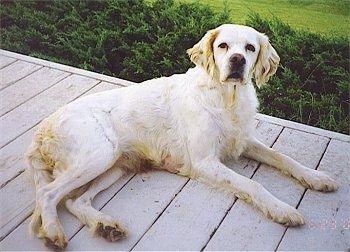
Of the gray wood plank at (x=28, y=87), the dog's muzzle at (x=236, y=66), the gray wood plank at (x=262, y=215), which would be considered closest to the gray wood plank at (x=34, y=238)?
the gray wood plank at (x=262, y=215)

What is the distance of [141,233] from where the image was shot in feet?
8.61

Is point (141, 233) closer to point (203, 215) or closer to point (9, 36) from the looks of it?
point (203, 215)

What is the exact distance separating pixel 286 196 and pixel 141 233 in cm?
81

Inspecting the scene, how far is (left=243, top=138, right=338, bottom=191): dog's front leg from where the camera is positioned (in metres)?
2.92

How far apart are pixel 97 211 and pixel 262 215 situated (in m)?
0.82

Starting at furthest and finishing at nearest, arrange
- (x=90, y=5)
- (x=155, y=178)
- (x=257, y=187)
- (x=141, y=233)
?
1. (x=90, y=5)
2. (x=155, y=178)
3. (x=257, y=187)
4. (x=141, y=233)

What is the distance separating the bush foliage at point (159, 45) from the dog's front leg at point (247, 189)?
1.23 metres

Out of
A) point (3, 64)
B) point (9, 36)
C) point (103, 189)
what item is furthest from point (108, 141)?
point (9, 36)

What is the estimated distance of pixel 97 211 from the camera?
2.71 meters

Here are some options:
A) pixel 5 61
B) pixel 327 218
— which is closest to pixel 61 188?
pixel 327 218

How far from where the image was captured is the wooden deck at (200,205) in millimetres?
2580

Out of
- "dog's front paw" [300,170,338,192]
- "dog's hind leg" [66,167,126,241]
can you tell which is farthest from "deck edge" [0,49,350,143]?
"dog's hind leg" [66,167,126,241]

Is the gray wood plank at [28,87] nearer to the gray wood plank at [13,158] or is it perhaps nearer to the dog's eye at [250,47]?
the gray wood plank at [13,158]

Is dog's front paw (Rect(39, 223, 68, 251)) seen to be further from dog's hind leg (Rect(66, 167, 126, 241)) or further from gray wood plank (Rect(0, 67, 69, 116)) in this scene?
gray wood plank (Rect(0, 67, 69, 116))
